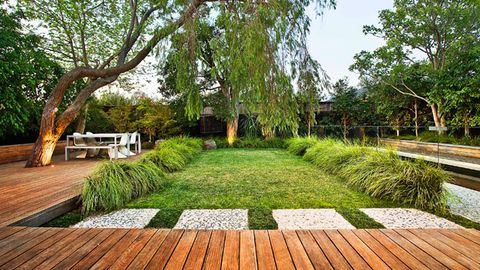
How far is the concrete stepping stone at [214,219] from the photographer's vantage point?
2336 millimetres

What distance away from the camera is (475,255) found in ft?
4.93

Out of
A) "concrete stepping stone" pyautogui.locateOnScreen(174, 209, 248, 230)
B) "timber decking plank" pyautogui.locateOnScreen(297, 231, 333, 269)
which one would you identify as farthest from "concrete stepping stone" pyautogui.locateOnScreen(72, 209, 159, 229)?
"timber decking plank" pyautogui.locateOnScreen(297, 231, 333, 269)

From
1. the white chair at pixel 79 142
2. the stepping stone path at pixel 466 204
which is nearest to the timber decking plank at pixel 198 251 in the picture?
the stepping stone path at pixel 466 204

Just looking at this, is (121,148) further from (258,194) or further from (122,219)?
(258,194)

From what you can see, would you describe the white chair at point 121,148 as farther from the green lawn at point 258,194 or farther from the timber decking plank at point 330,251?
the timber decking plank at point 330,251

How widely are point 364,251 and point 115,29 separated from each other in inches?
326

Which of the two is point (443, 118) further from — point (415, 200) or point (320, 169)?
point (415, 200)

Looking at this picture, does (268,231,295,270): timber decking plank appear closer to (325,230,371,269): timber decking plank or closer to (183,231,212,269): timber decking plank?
(325,230,371,269): timber decking plank

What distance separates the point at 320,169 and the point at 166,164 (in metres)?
3.35

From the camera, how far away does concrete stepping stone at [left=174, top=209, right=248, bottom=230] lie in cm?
234

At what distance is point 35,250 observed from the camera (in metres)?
1.58

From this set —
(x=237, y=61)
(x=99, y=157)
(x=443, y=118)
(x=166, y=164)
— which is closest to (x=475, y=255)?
(x=237, y=61)

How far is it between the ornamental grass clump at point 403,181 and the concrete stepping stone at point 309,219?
1.01 m

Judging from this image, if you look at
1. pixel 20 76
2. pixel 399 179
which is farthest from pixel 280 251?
pixel 20 76
